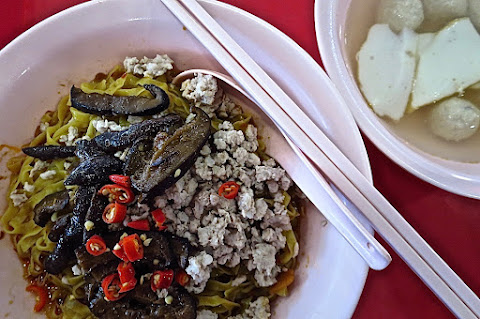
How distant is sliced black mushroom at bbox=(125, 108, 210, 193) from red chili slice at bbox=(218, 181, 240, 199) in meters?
0.16

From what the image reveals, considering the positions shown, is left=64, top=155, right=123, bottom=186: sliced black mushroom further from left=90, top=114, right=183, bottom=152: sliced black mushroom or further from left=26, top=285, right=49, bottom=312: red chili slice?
left=26, top=285, right=49, bottom=312: red chili slice

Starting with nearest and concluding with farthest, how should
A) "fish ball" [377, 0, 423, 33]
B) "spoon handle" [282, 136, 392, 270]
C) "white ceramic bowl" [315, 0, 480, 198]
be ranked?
"spoon handle" [282, 136, 392, 270]
"white ceramic bowl" [315, 0, 480, 198]
"fish ball" [377, 0, 423, 33]

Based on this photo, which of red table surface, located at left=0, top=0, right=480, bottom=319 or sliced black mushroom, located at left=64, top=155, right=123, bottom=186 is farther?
red table surface, located at left=0, top=0, right=480, bottom=319

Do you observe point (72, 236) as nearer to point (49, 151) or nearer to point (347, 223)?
point (49, 151)

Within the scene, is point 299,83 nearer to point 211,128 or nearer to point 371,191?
point 211,128

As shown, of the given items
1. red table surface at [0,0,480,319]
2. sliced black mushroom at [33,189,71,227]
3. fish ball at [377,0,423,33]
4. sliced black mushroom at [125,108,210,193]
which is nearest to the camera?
sliced black mushroom at [125,108,210,193]

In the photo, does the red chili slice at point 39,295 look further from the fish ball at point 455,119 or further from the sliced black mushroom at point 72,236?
the fish ball at point 455,119

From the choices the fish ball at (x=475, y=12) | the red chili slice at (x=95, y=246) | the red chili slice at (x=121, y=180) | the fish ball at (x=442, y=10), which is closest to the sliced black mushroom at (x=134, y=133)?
the red chili slice at (x=121, y=180)

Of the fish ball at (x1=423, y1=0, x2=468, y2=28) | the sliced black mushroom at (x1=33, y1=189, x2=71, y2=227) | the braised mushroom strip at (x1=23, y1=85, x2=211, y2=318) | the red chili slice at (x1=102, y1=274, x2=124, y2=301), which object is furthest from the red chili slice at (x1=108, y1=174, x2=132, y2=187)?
the fish ball at (x1=423, y1=0, x2=468, y2=28)

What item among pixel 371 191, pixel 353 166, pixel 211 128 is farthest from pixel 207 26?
pixel 371 191

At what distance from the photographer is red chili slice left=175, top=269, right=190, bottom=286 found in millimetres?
1712

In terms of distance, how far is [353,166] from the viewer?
5.49ft

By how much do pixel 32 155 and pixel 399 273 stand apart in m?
1.69

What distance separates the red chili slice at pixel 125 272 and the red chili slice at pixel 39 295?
0.45 m
